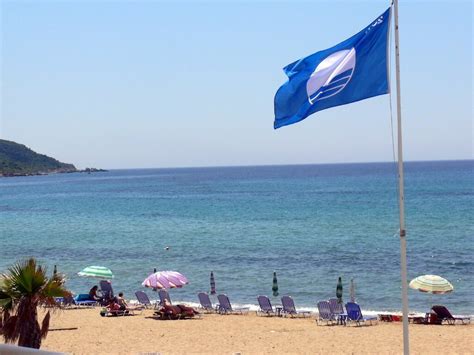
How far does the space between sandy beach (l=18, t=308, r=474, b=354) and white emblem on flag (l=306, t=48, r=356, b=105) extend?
708cm

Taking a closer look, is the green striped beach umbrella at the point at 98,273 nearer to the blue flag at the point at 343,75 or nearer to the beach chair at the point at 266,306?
the beach chair at the point at 266,306

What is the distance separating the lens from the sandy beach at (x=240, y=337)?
1511cm

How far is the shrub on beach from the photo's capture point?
36.0ft

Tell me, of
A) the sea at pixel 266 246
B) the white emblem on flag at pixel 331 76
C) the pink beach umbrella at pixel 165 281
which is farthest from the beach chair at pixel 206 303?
the white emblem on flag at pixel 331 76

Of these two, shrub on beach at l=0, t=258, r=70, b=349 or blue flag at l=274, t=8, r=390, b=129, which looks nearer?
blue flag at l=274, t=8, r=390, b=129

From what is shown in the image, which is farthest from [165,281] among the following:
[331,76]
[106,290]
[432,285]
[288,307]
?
[331,76]

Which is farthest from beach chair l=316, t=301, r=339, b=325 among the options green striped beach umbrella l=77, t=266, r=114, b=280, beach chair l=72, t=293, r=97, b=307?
beach chair l=72, t=293, r=97, b=307

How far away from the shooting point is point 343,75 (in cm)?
896

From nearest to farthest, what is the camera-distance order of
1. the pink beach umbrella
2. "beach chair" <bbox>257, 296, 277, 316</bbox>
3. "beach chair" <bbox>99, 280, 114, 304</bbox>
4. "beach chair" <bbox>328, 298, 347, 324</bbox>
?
"beach chair" <bbox>328, 298, 347, 324</bbox> → the pink beach umbrella → "beach chair" <bbox>257, 296, 277, 316</bbox> → "beach chair" <bbox>99, 280, 114, 304</bbox>

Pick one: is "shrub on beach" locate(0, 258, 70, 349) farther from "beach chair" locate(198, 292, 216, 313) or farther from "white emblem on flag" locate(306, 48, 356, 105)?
"beach chair" locate(198, 292, 216, 313)

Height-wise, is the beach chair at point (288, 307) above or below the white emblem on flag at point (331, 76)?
below

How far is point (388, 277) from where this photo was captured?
29.5 meters

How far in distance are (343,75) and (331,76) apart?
0.47 feet

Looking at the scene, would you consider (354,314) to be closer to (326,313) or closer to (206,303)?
(326,313)
